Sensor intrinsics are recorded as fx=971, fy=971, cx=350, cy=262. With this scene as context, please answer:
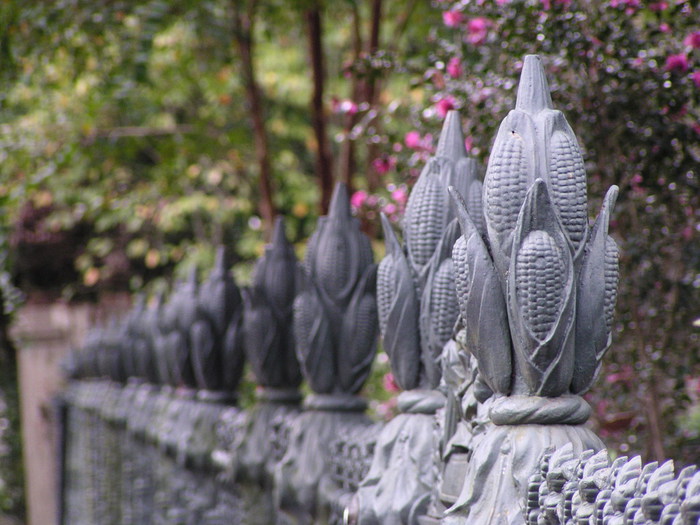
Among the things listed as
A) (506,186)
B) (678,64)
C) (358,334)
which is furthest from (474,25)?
(506,186)

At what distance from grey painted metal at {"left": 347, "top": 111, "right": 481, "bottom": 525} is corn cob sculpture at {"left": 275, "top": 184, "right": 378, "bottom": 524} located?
1.53 ft

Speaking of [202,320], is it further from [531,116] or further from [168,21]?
[168,21]

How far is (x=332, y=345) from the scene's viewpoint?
2.55 metres

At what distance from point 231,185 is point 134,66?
13.2 feet

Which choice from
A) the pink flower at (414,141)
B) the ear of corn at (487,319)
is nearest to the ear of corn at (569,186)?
the ear of corn at (487,319)

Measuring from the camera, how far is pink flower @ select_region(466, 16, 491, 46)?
147 inches

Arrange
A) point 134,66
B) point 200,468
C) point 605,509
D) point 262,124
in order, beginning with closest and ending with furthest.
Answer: point 605,509 → point 200,468 → point 134,66 → point 262,124

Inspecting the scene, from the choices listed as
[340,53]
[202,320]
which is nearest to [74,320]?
[340,53]

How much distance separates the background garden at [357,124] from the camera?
3.16 metres

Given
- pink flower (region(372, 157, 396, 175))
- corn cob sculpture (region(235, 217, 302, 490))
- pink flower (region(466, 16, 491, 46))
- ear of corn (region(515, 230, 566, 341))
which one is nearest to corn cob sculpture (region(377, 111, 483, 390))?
ear of corn (region(515, 230, 566, 341))

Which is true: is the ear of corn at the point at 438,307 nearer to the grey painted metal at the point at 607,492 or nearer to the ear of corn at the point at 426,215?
the ear of corn at the point at 426,215

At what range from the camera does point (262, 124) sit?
6.24m

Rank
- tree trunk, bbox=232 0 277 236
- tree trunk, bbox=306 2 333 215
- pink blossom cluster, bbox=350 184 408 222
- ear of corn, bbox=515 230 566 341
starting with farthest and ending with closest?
1. tree trunk, bbox=232 0 277 236
2. tree trunk, bbox=306 2 333 215
3. pink blossom cluster, bbox=350 184 408 222
4. ear of corn, bbox=515 230 566 341

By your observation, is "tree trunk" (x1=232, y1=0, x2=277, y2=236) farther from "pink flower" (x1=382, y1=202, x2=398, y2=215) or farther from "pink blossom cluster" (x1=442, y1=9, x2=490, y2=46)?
"pink blossom cluster" (x1=442, y1=9, x2=490, y2=46)
